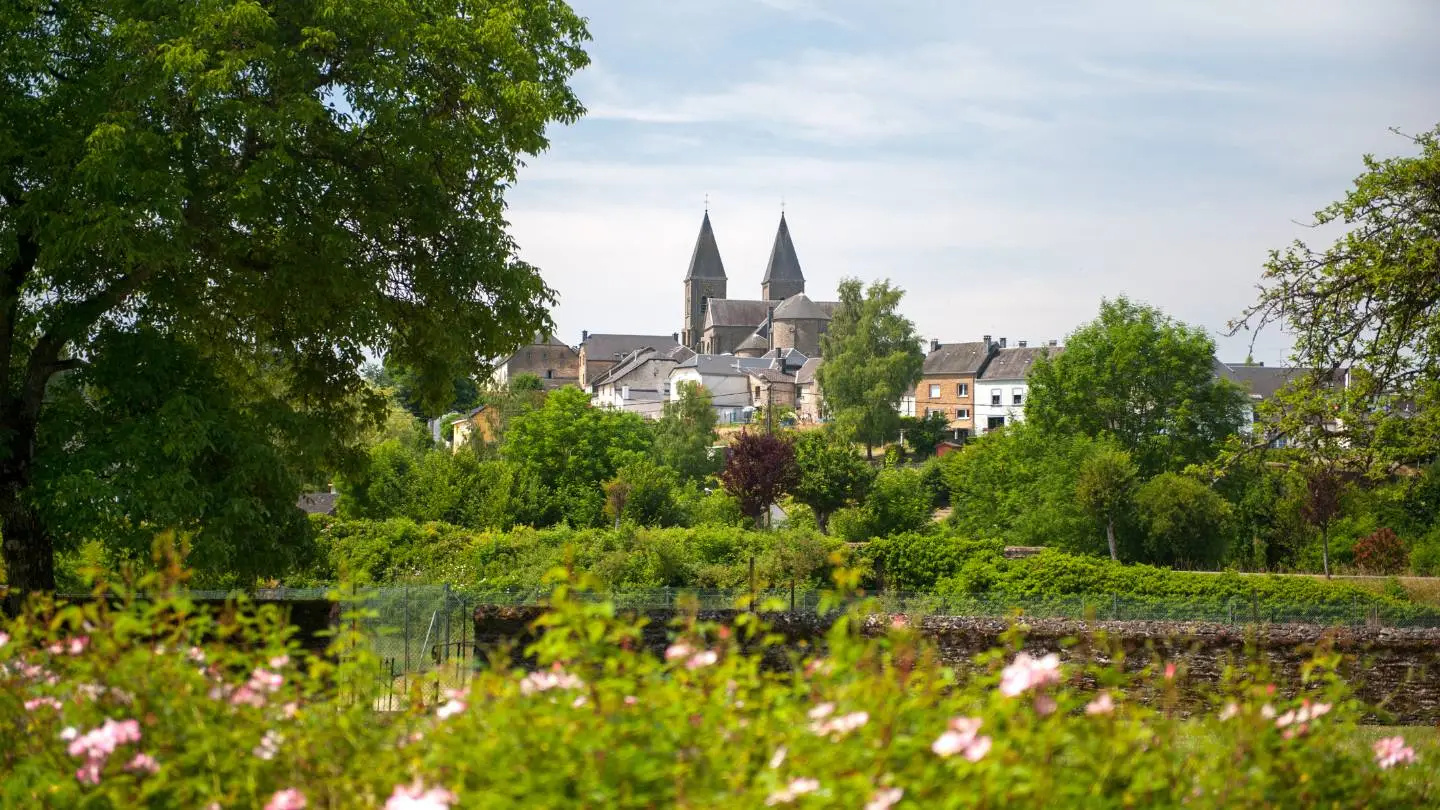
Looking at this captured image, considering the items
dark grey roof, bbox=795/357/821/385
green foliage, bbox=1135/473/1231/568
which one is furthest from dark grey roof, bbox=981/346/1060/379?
green foliage, bbox=1135/473/1231/568

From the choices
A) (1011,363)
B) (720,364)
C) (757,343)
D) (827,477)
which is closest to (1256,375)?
(1011,363)

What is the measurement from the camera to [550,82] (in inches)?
680

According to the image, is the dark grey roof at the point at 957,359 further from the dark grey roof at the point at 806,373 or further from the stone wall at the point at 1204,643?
the stone wall at the point at 1204,643

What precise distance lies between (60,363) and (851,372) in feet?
232

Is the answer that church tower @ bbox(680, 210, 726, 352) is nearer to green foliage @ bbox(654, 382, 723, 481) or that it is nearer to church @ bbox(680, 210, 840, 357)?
church @ bbox(680, 210, 840, 357)

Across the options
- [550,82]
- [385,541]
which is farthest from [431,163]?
[385,541]

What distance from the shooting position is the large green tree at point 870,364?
8381 cm

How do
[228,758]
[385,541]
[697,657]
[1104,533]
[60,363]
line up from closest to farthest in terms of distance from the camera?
[228,758] < [697,657] < [60,363] < [385,541] < [1104,533]

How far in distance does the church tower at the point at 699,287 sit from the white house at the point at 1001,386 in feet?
206

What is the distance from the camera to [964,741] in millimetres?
3496

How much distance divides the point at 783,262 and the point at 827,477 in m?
106

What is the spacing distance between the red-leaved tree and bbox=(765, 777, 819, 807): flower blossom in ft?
166

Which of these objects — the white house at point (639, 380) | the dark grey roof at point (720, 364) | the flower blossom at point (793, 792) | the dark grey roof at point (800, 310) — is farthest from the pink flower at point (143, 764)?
the dark grey roof at point (800, 310)

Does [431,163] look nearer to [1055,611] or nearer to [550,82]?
[550,82]
